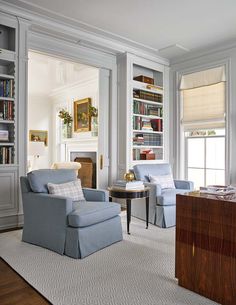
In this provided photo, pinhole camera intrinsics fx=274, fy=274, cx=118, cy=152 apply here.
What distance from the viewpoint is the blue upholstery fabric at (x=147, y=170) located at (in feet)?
13.9

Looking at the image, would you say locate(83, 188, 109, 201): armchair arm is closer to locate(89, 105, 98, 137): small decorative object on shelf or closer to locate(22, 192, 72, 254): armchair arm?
locate(22, 192, 72, 254): armchair arm

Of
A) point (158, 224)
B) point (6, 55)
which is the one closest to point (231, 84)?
point (158, 224)

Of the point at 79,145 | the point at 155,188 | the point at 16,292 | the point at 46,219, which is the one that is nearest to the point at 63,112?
the point at 79,145

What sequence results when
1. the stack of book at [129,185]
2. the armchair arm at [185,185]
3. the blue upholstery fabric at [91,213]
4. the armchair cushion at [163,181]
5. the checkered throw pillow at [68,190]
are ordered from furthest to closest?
1. the armchair arm at [185,185]
2. the armchair cushion at [163,181]
3. the stack of book at [129,185]
4. the checkered throw pillow at [68,190]
5. the blue upholstery fabric at [91,213]

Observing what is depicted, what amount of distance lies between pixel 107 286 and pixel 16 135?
236cm

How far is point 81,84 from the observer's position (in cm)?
698

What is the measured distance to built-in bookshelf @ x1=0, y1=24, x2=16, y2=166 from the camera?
3.57m

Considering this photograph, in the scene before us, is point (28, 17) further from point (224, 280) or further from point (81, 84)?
point (224, 280)

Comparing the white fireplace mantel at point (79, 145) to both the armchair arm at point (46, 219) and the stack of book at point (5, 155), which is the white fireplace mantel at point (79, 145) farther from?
the armchair arm at point (46, 219)

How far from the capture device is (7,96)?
3.62 meters

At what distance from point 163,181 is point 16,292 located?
2693mm

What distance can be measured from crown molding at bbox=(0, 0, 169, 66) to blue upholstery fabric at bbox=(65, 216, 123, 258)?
2.81m

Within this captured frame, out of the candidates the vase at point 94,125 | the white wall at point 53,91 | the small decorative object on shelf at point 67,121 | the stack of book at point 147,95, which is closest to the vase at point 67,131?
the small decorative object on shelf at point 67,121

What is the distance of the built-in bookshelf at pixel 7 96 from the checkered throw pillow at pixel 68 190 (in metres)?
0.93
